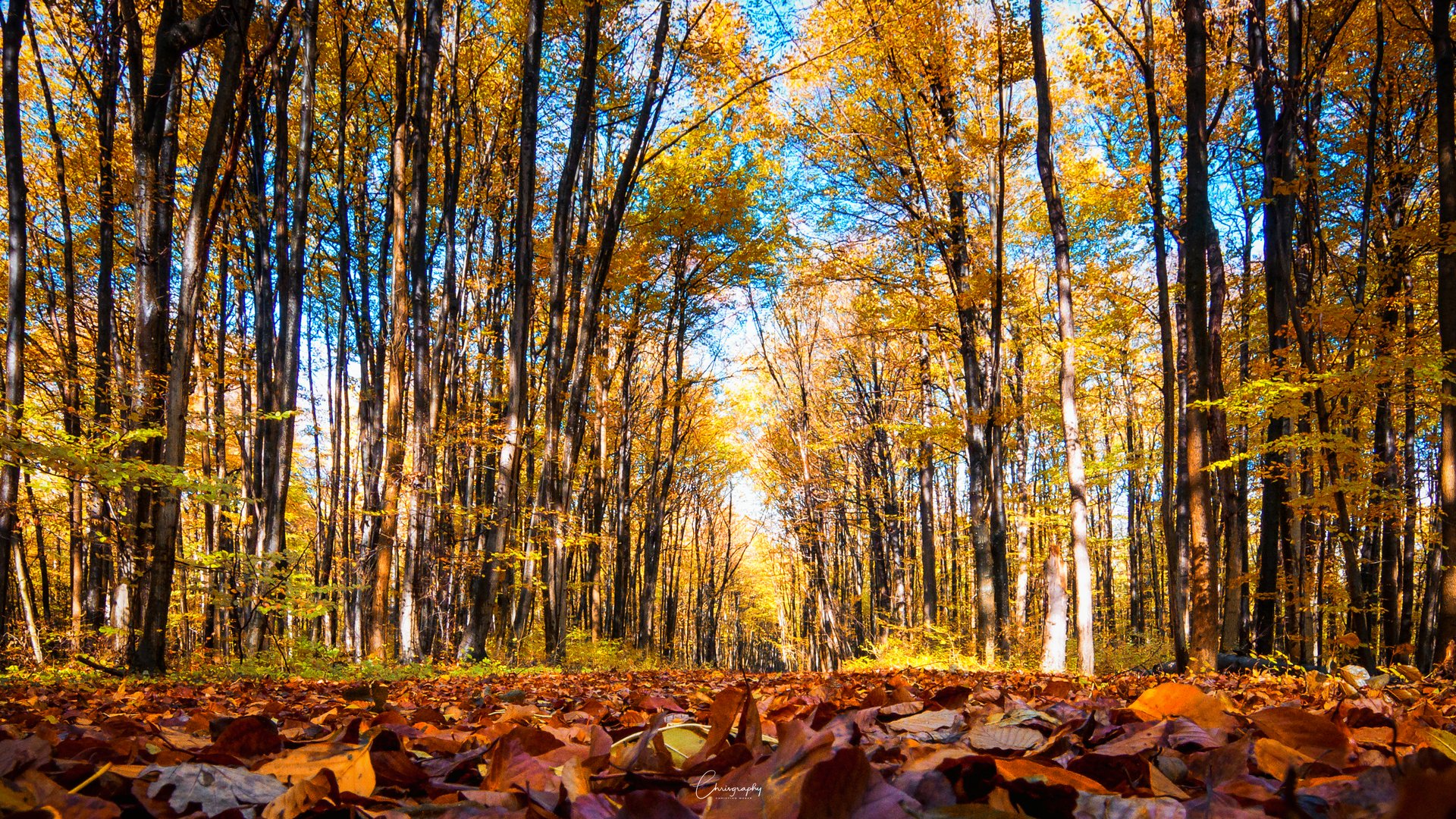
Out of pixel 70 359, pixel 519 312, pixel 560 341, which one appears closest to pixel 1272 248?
pixel 560 341

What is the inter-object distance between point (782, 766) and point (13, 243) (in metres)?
9.75

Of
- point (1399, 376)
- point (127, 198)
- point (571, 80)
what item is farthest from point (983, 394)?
point (127, 198)

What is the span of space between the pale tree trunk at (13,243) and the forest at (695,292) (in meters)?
0.05

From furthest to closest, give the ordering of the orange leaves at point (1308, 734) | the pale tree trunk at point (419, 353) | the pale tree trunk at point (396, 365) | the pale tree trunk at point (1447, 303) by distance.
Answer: the pale tree trunk at point (396, 365)
the pale tree trunk at point (419, 353)
the pale tree trunk at point (1447, 303)
the orange leaves at point (1308, 734)

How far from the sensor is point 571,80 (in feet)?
43.9

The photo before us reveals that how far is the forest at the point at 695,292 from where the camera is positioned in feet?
22.7

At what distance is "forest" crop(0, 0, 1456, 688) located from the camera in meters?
6.91

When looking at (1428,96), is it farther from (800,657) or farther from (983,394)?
(800,657)

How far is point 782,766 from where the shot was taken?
728 millimetres

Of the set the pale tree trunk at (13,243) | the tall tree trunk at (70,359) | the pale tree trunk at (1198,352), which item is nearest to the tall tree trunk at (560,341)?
the pale tree trunk at (13,243)

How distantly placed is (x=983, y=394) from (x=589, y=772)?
48.0 ft

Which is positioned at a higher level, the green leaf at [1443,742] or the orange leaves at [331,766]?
the orange leaves at [331,766]

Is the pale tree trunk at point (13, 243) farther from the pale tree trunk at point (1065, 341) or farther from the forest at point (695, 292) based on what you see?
the pale tree trunk at point (1065, 341)

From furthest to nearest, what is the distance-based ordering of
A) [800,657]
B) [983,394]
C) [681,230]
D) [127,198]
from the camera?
[800,657]
[681,230]
[983,394]
[127,198]
